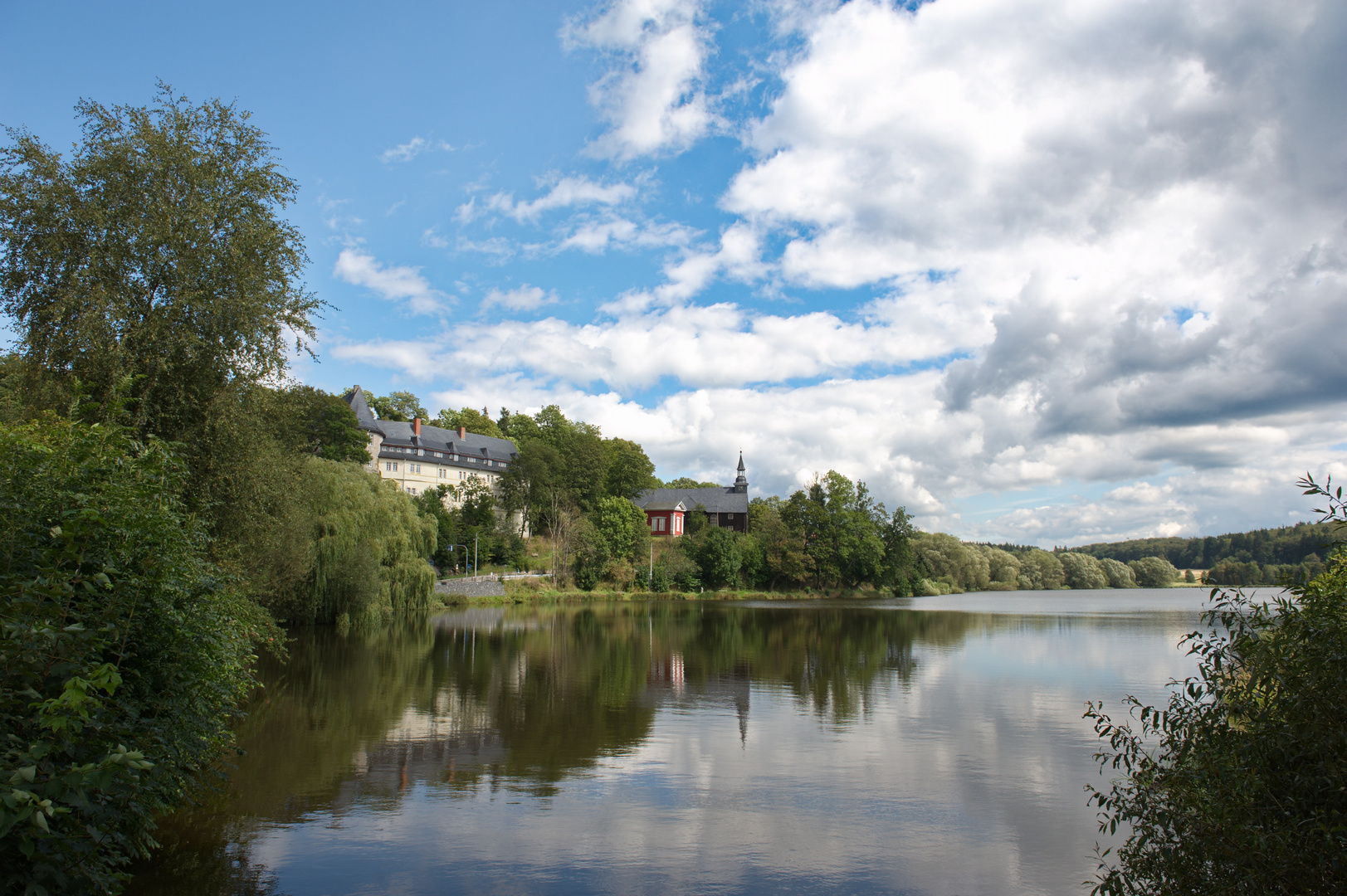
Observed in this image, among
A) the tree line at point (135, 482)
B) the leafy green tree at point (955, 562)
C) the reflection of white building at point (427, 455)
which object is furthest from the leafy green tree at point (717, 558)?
the tree line at point (135, 482)

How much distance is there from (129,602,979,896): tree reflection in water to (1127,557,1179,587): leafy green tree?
95.3 metres

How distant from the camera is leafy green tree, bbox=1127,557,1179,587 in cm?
11138

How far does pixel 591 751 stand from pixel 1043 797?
6.37m

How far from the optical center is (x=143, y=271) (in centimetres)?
1293

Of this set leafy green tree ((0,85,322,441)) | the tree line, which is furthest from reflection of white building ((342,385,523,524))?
leafy green tree ((0,85,322,441))

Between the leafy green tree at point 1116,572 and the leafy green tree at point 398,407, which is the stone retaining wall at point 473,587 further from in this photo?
the leafy green tree at point 1116,572

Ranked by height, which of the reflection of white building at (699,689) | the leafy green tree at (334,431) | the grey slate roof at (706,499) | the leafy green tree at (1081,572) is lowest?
the leafy green tree at (1081,572)

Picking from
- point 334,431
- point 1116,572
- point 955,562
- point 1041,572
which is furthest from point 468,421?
point 1116,572

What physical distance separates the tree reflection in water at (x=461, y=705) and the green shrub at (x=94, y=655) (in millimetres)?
1508

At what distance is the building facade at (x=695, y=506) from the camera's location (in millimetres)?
84875

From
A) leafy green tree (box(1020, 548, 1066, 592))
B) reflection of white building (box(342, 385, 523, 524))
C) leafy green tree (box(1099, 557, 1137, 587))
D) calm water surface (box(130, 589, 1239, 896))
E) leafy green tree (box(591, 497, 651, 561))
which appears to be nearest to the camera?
calm water surface (box(130, 589, 1239, 896))

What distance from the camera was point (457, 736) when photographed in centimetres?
1282

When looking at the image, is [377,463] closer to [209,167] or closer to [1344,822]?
[209,167]

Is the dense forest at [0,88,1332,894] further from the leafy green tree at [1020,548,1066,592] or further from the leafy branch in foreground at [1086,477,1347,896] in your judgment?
the leafy green tree at [1020,548,1066,592]
